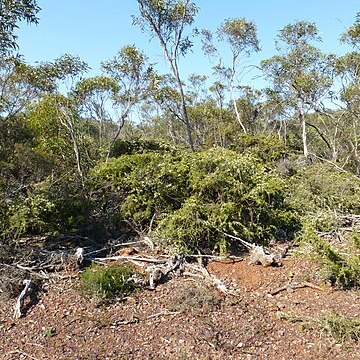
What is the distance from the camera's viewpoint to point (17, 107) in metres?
7.99

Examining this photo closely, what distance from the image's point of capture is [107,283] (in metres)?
4.58

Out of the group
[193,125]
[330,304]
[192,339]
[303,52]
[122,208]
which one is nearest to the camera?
[192,339]

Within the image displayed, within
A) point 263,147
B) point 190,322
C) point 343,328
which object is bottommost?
point 190,322

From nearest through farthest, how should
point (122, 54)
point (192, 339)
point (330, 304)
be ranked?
point (192, 339)
point (330, 304)
point (122, 54)

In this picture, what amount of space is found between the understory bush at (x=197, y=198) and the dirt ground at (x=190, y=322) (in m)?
0.75

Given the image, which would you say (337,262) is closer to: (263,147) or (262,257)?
(262,257)

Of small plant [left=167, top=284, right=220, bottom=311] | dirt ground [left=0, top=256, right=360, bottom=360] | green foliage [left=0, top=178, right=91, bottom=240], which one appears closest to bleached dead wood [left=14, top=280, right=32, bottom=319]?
dirt ground [left=0, top=256, right=360, bottom=360]

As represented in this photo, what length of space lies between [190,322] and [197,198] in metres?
2.07

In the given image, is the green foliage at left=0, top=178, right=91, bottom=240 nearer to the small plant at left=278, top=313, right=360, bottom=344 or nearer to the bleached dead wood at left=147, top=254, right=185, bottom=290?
the bleached dead wood at left=147, top=254, right=185, bottom=290

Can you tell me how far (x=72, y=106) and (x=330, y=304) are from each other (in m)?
6.17

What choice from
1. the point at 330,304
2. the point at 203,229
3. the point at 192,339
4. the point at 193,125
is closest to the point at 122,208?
the point at 203,229

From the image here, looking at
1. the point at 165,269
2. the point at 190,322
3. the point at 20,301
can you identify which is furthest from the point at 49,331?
the point at 165,269

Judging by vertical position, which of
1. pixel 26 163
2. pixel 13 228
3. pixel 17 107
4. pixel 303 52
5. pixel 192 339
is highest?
pixel 303 52

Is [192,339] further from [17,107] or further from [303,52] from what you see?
[303,52]
